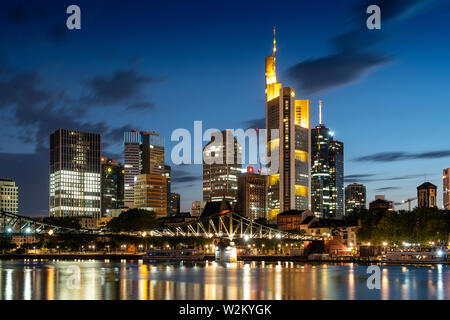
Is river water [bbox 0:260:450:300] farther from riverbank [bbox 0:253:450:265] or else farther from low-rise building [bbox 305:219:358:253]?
low-rise building [bbox 305:219:358:253]

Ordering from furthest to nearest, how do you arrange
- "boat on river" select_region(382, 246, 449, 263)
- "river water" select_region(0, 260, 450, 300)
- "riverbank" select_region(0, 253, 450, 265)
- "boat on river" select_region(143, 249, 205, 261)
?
"boat on river" select_region(143, 249, 205, 261) < "riverbank" select_region(0, 253, 450, 265) < "boat on river" select_region(382, 246, 449, 263) < "river water" select_region(0, 260, 450, 300)

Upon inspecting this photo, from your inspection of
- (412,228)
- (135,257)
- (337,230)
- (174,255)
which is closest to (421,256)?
(412,228)

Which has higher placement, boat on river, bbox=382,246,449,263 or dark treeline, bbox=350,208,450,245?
dark treeline, bbox=350,208,450,245

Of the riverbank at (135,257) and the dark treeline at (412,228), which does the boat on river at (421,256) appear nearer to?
the dark treeline at (412,228)

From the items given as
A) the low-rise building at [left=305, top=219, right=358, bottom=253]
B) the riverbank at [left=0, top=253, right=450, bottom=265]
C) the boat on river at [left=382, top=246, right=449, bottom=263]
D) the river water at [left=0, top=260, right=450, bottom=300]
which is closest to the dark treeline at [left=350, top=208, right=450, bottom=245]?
the boat on river at [left=382, top=246, right=449, bottom=263]

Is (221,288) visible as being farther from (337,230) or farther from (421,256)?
(337,230)

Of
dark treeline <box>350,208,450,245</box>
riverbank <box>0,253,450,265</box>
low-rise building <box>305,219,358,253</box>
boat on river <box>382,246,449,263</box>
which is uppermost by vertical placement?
dark treeline <box>350,208,450,245</box>

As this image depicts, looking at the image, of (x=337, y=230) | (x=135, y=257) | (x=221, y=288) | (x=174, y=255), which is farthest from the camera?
(x=337, y=230)

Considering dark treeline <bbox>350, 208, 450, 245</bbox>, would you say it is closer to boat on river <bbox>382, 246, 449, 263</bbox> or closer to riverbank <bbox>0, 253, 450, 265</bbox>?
boat on river <bbox>382, 246, 449, 263</bbox>

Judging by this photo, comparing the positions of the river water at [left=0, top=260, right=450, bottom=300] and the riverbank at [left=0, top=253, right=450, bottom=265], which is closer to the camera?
the river water at [left=0, top=260, right=450, bottom=300]

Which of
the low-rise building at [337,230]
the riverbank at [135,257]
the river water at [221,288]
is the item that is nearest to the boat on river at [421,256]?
the riverbank at [135,257]

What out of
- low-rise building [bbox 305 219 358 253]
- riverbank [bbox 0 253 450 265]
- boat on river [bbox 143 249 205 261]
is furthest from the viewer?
low-rise building [bbox 305 219 358 253]
